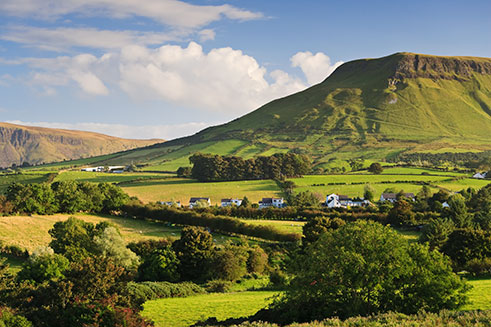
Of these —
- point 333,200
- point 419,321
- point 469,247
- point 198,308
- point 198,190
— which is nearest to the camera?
point 419,321

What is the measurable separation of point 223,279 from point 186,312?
17.8 m

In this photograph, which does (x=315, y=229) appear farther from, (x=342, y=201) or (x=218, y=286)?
(x=342, y=201)

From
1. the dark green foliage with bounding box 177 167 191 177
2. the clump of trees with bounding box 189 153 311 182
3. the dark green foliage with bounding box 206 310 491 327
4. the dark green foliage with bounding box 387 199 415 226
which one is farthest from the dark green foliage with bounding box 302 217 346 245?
the dark green foliage with bounding box 177 167 191 177

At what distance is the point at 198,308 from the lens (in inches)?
1462

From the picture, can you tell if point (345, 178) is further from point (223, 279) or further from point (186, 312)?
point (186, 312)

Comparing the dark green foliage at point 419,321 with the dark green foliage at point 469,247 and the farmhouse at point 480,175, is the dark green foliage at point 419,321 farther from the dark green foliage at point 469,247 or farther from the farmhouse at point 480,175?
the farmhouse at point 480,175

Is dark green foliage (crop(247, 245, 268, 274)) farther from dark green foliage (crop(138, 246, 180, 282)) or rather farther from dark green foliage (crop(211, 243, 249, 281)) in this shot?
dark green foliage (crop(138, 246, 180, 282))

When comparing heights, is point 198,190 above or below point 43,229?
above

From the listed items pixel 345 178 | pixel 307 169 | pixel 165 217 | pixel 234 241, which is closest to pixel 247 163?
pixel 307 169

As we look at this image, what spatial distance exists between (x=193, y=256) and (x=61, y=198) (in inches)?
1836

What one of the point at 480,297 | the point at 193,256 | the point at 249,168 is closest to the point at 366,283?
the point at 480,297

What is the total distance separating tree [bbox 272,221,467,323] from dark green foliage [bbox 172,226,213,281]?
30391 mm

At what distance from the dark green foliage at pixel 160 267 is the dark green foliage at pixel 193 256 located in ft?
3.40

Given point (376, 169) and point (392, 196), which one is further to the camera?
point (376, 169)
